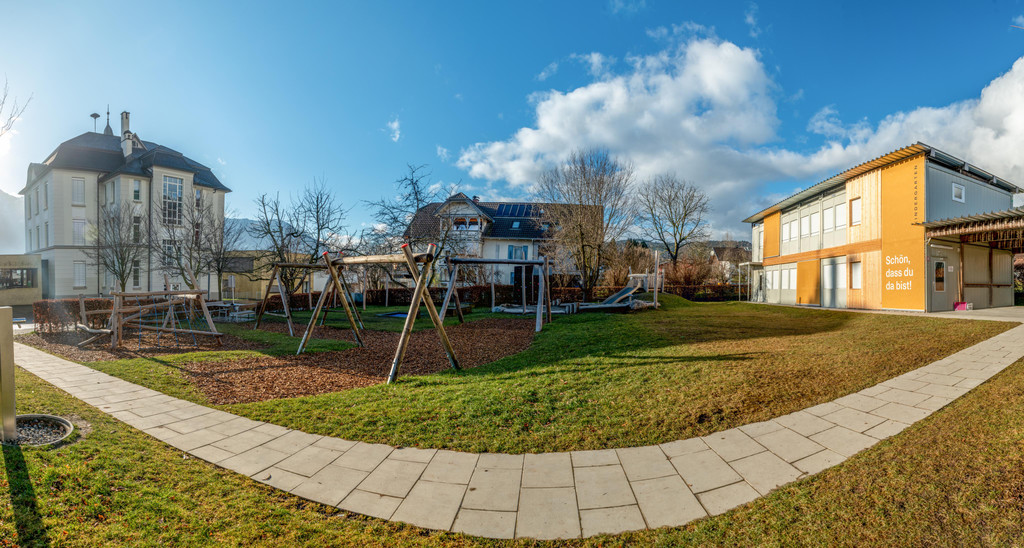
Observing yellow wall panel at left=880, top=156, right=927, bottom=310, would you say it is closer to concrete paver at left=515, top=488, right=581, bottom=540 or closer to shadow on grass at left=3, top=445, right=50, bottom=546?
concrete paver at left=515, top=488, right=581, bottom=540

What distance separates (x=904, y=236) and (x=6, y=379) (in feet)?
74.0

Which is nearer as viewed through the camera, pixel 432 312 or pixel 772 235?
pixel 432 312

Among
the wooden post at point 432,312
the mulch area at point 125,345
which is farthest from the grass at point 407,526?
the mulch area at point 125,345

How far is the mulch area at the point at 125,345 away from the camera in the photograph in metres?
8.86

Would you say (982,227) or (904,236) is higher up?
(982,227)

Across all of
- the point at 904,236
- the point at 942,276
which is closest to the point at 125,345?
the point at 904,236

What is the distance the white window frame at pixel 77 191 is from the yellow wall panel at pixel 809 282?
45636 mm

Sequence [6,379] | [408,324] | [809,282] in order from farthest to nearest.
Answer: [809,282] → [408,324] → [6,379]

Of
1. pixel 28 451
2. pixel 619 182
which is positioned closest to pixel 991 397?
pixel 28 451

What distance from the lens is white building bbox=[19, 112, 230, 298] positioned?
2806cm

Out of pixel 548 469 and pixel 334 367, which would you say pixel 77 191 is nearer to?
pixel 334 367

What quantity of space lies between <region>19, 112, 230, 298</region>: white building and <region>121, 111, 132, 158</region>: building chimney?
58mm

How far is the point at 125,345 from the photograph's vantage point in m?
10.1

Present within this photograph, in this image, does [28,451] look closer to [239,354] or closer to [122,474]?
A: [122,474]
